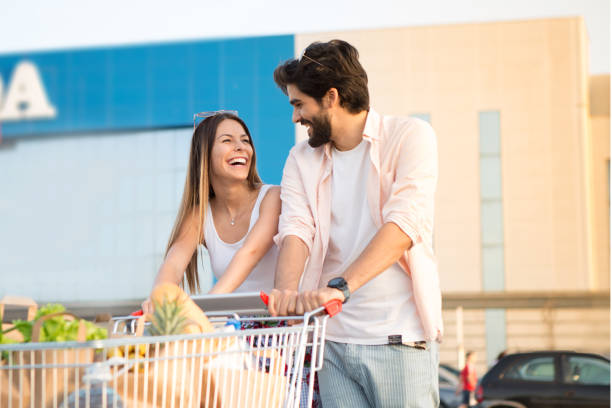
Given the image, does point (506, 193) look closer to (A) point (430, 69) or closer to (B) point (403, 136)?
(A) point (430, 69)

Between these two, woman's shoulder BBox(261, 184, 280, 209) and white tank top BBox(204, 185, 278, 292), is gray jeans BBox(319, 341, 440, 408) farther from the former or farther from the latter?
woman's shoulder BBox(261, 184, 280, 209)

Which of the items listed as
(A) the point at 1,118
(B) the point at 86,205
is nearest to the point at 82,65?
(A) the point at 1,118

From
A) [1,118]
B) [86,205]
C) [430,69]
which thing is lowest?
[86,205]

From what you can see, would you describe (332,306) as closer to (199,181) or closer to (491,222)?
(199,181)

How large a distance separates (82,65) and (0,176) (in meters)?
3.43

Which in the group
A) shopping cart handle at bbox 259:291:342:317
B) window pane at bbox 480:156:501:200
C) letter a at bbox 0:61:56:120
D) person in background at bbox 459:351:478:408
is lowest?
person in background at bbox 459:351:478:408

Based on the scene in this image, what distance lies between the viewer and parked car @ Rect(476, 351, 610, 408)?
30.7ft

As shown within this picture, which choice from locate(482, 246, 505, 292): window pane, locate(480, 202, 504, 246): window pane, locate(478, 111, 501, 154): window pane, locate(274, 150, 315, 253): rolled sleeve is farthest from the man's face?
locate(478, 111, 501, 154): window pane

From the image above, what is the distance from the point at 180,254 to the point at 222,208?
7.7 inches

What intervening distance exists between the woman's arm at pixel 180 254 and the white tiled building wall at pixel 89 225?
12.2 metres

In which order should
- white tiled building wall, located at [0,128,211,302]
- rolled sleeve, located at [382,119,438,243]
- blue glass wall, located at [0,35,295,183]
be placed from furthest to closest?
white tiled building wall, located at [0,128,211,302]
blue glass wall, located at [0,35,295,183]
rolled sleeve, located at [382,119,438,243]

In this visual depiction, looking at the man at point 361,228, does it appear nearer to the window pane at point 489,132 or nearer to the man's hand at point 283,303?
the man's hand at point 283,303

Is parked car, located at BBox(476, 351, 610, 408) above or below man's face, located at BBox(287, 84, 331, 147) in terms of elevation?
below

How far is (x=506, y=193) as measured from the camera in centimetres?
1878
